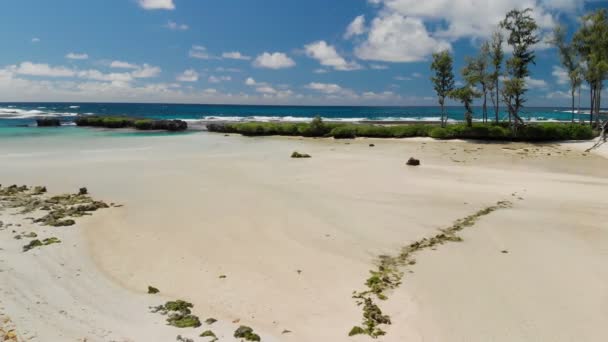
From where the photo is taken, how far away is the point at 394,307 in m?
5.57

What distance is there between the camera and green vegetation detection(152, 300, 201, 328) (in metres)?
5.13

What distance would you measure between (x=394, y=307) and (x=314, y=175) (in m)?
11.0

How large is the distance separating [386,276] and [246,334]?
264 centimetres

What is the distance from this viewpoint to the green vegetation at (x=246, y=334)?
480 cm

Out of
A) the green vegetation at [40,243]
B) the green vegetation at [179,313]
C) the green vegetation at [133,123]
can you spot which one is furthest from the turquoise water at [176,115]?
the green vegetation at [179,313]

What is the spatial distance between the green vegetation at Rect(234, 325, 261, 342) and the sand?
5.0 inches

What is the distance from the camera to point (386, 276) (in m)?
6.58

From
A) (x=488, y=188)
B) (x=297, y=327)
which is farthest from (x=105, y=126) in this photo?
(x=297, y=327)

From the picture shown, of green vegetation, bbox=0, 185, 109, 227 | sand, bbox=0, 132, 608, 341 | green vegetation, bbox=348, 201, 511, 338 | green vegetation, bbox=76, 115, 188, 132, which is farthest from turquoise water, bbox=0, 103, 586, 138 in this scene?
green vegetation, bbox=348, 201, 511, 338

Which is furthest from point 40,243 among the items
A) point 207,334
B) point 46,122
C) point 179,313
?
point 46,122

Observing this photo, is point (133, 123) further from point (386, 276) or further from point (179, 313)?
point (386, 276)

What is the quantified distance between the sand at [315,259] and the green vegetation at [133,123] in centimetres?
3345

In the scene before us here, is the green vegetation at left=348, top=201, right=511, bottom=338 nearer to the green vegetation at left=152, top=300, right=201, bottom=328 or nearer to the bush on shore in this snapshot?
the green vegetation at left=152, top=300, right=201, bottom=328

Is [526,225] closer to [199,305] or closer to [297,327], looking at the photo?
[297,327]
